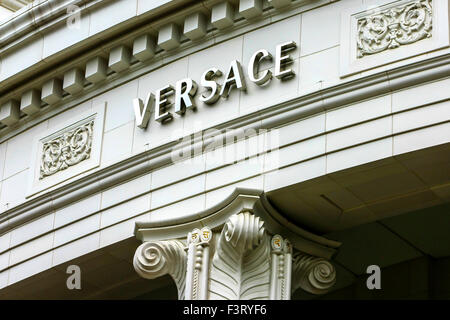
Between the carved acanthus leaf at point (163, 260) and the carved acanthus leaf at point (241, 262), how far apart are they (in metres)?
0.66

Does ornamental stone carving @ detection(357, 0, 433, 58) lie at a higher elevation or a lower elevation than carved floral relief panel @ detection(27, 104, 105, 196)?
higher

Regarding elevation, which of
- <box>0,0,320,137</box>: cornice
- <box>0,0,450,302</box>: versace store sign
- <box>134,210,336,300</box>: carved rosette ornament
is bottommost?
<box>134,210,336,300</box>: carved rosette ornament

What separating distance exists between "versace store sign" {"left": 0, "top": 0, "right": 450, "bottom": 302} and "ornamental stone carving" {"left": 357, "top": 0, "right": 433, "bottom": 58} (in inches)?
0.9

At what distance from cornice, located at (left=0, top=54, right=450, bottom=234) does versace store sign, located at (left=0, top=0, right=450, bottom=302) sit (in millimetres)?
22

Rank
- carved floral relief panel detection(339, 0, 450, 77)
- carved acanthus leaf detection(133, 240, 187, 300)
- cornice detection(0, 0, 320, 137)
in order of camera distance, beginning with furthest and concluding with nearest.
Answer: cornice detection(0, 0, 320, 137), carved acanthus leaf detection(133, 240, 187, 300), carved floral relief panel detection(339, 0, 450, 77)

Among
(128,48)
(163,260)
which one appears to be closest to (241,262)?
(163,260)

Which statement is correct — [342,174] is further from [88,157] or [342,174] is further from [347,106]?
[88,157]

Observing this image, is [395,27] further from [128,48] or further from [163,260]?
[128,48]

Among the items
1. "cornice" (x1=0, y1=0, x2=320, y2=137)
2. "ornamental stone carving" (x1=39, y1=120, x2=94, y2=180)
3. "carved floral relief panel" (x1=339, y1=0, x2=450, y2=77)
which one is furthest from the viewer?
"ornamental stone carving" (x1=39, y1=120, x2=94, y2=180)

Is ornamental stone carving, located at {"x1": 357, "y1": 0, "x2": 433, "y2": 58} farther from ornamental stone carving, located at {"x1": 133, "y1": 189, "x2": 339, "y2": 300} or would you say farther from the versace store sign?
Answer: ornamental stone carving, located at {"x1": 133, "y1": 189, "x2": 339, "y2": 300}

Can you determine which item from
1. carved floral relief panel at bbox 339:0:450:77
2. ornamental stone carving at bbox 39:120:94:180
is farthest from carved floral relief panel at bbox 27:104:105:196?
carved floral relief panel at bbox 339:0:450:77

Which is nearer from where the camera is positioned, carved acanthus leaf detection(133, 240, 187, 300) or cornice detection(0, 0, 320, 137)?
carved acanthus leaf detection(133, 240, 187, 300)

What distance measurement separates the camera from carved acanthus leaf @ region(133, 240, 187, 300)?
20016 millimetres

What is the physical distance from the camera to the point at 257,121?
2002cm
